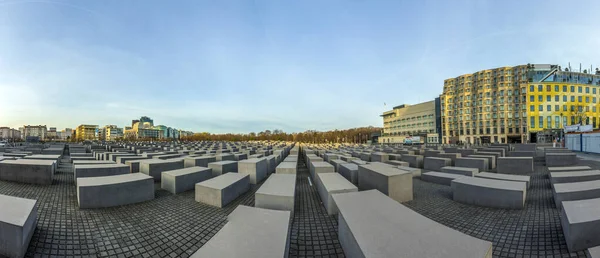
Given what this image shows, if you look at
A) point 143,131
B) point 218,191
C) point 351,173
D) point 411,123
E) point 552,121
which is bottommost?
point 351,173

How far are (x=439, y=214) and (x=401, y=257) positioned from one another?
470 cm

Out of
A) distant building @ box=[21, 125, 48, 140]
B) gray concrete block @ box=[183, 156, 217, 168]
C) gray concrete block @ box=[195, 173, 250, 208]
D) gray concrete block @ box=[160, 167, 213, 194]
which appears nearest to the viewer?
gray concrete block @ box=[195, 173, 250, 208]

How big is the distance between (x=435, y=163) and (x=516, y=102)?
70164 mm

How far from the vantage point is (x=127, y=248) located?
4613mm

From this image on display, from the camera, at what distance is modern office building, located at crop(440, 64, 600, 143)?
57.4 m

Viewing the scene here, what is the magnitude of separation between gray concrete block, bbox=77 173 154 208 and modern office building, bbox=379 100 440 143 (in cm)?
7205

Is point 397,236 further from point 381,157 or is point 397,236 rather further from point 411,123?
point 411,123

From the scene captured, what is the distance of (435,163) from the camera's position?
15500mm

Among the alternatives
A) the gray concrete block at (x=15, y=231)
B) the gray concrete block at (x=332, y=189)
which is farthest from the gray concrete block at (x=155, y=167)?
the gray concrete block at (x=332, y=189)

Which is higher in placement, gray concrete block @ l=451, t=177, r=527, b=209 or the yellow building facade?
the yellow building facade

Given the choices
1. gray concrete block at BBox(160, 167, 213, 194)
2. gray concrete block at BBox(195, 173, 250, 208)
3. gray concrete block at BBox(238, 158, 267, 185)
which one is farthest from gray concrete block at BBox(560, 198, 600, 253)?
gray concrete block at BBox(160, 167, 213, 194)

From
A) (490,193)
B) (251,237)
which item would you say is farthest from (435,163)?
(251,237)

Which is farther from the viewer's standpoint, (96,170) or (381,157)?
(381,157)

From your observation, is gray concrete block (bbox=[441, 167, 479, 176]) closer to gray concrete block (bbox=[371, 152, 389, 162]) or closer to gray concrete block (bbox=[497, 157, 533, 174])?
gray concrete block (bbox=[497, 157, 533, 174])
